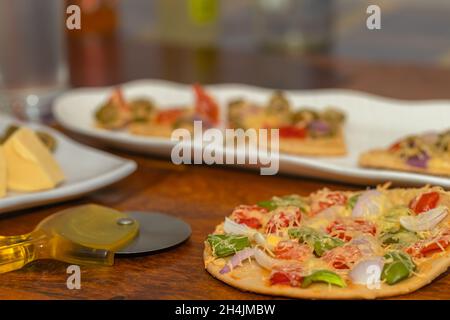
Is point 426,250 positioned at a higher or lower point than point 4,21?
A: lower

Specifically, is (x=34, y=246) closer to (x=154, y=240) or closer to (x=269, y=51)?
(x=154, y=240)

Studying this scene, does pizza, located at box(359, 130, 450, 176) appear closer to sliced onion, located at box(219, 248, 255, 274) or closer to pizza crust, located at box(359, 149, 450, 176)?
pizza crust, located at box(359, 149, 450, 176)

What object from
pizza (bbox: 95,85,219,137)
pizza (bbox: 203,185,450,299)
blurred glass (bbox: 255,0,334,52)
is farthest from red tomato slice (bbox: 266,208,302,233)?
blurred glass (bbox: 255,0,334,52)

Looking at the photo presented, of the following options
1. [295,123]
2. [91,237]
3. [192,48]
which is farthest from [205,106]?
[192,48]

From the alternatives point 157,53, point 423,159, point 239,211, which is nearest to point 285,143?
point 423,159
